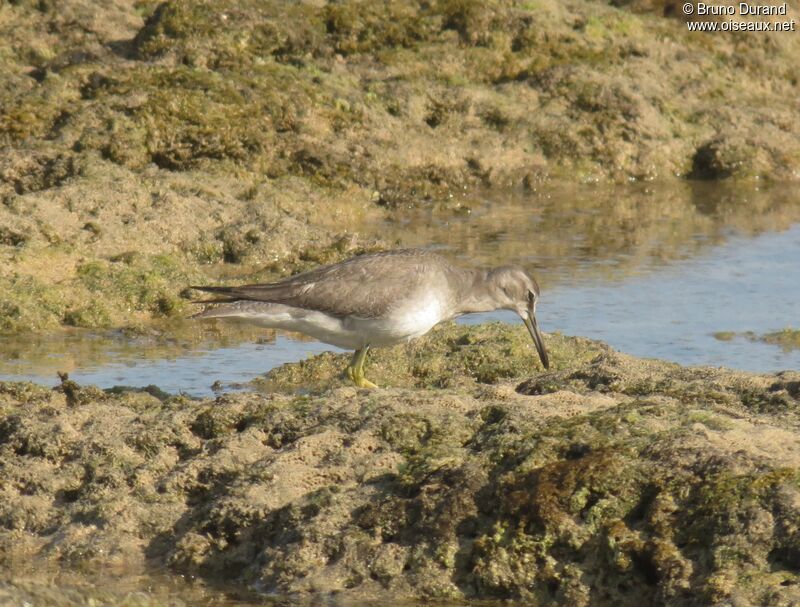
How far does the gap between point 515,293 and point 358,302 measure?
4.74 feet

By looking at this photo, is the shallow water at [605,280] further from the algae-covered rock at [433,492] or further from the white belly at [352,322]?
the algae-covered rock at [433,492]

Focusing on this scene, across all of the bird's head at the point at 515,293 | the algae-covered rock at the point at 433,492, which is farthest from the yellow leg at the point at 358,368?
the algae-covered rock at the point at 433,492

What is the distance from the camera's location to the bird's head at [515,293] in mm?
9867

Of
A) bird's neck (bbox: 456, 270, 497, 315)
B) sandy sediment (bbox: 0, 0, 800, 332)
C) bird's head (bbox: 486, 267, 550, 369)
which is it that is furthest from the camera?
sandy sediment (bbox: 0, 0, 800, 332)

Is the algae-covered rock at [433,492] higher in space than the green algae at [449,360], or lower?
higher

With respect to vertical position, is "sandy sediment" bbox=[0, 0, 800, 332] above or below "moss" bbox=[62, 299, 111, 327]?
above

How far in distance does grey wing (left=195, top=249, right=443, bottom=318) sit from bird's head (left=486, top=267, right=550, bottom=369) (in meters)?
0.78

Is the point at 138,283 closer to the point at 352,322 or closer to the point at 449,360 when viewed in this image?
the point at 352,322

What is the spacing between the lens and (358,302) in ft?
29.3

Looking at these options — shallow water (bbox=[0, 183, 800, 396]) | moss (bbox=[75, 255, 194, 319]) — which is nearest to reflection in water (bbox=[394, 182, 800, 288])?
shallow water (bbox=[0, 183, 800, 396])

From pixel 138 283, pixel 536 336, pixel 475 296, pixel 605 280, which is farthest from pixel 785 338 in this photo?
pixel 138 283

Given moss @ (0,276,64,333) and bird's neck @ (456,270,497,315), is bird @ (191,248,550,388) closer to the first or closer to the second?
bird's neck @ (456,270,497,315)

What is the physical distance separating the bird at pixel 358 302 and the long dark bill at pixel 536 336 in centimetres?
2

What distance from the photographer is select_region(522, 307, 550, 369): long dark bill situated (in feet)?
30.6
